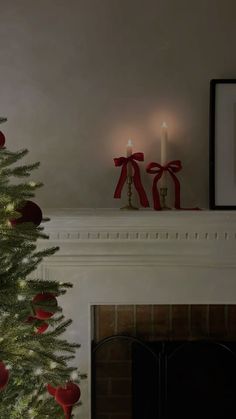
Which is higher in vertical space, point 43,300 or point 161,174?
point 161,174

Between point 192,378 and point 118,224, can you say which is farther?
point 192,378

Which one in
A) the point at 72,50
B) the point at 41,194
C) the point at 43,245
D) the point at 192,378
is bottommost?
the point at 192,378

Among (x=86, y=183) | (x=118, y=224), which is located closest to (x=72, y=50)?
(x=86, y=183)

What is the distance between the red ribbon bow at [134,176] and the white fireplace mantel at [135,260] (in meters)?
0.11

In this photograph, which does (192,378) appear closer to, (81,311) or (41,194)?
(81,311)

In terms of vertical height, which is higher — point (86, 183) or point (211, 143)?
point (211, 143)

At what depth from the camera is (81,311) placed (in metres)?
2.50

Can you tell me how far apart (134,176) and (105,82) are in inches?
16.8

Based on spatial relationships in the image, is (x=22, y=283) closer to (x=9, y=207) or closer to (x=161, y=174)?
(x=9, y=207)

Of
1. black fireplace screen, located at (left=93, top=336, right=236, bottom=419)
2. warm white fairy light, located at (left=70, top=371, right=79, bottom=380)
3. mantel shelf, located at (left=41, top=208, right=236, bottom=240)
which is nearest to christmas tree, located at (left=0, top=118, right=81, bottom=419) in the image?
warm white fairy light, located at (left=70, top=371, right=79, bottom=380)

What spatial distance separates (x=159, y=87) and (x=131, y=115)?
0.17m

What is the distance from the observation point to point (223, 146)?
8.18 feet

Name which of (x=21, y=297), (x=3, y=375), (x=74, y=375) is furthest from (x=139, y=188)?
(x=3, y=375)

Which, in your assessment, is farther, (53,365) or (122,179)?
(122,179)
